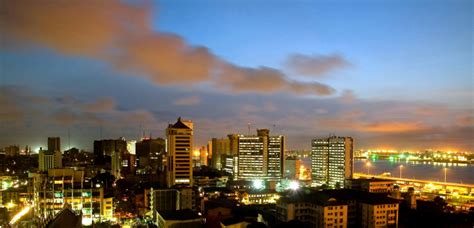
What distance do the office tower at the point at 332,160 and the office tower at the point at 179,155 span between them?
6675mm

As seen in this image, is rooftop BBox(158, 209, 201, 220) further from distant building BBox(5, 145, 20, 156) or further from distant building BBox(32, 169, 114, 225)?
distant building BBox(5, 145, 20, 156)

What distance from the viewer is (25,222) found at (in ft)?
26.6

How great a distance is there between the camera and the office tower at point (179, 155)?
14.1 m

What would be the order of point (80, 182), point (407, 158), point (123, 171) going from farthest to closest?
point (407, 158) → point (123, 171) → point (80, 182)

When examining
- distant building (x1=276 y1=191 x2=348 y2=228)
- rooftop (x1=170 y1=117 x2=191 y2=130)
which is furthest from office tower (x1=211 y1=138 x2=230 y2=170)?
distant building (x1=276 y1=191 x2=348 y2=228)

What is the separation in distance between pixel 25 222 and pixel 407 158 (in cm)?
4565

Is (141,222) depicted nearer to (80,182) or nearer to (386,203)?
(80,182)

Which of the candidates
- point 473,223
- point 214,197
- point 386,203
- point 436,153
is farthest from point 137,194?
point 436,153

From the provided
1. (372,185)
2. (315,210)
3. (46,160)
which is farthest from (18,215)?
(46,160)

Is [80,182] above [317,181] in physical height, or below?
above

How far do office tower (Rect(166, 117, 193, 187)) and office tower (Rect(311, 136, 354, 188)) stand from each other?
21.9 feet

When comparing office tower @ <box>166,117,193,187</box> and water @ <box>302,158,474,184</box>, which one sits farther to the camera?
water @ <box>302,158,474,184</box>

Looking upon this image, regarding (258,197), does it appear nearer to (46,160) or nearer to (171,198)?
(171,198)

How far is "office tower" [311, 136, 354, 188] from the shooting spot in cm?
1806
